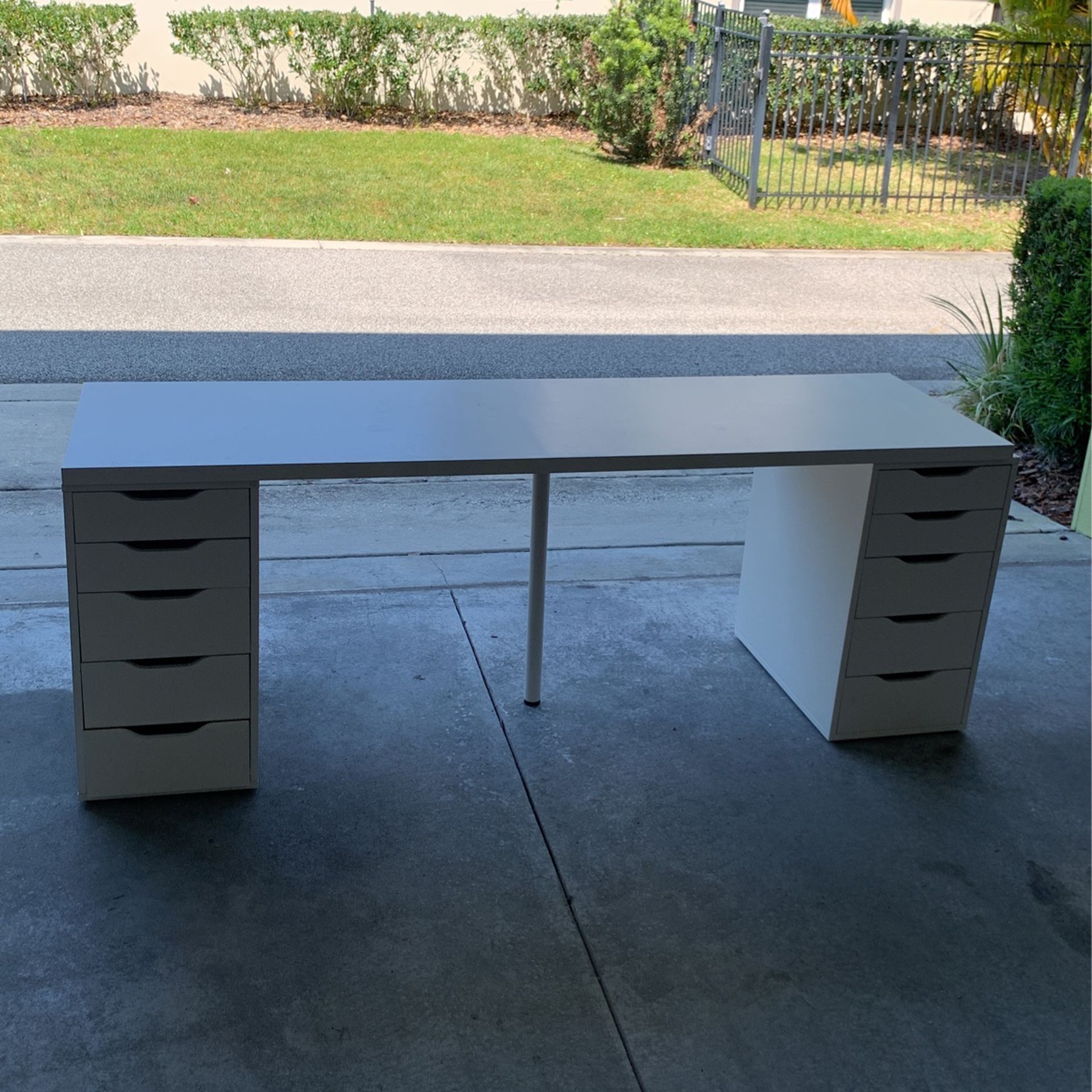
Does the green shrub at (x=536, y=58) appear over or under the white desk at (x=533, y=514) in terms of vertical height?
over

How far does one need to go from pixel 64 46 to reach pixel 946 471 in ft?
41.1

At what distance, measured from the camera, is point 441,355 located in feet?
23.2

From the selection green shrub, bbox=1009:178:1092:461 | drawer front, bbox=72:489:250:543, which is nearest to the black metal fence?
green shrub, bbox=1009:178:1092:461

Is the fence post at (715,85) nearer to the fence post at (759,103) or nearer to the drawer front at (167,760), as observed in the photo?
the fence post at (759,103)

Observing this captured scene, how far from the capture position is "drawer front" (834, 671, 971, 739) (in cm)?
326

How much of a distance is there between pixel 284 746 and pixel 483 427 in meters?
0.98

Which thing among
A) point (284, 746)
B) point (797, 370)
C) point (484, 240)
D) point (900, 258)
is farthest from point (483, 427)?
point (900, 258)

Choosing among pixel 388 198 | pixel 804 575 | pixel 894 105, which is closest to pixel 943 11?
pixel 894 105

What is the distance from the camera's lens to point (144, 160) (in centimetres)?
1116

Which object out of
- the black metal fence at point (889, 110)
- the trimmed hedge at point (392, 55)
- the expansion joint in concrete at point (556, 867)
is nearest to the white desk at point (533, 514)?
the expansion joint in concrete at point (556, 867)

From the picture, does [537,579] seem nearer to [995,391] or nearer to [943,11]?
[995,391]

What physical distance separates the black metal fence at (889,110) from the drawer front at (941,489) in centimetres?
843

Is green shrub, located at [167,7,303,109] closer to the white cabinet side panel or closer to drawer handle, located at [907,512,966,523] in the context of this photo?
the white cabinet side panel

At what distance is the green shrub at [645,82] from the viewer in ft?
38.4
